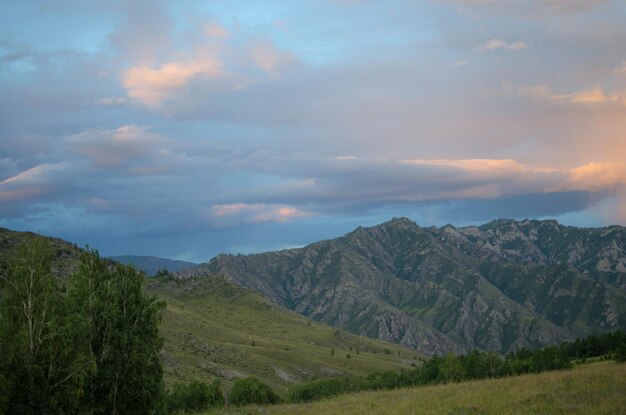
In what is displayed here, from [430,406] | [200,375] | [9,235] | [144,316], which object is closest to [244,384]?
[200,375]

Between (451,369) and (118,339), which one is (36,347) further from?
(451,369)

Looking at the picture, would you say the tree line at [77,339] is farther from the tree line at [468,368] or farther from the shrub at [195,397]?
the tree line at [468,368]

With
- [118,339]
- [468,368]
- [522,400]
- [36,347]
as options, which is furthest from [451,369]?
[36,347]

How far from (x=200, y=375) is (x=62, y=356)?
115m

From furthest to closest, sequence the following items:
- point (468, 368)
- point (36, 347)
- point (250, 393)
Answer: point (468, 368)
point (250, 393)
point (36, 347)

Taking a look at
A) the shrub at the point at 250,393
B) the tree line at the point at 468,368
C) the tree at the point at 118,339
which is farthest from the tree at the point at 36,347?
the tree line at the point at 468,368

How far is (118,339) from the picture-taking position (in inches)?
1298

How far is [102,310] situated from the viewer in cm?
3319

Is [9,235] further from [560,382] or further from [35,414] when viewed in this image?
[560,382]

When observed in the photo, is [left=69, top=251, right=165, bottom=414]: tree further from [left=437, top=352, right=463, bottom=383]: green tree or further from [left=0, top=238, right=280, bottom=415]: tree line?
[left=437, top=352, right=463, bottom=383]: green tree

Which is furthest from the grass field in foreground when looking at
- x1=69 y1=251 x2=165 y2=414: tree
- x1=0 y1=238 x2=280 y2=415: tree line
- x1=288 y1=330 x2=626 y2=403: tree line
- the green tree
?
the green tree

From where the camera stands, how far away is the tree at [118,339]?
105ft

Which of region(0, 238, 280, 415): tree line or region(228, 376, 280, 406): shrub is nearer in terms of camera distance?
region(0, 238, 280, 415): tree line

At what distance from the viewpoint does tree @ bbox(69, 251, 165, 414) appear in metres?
32.1
